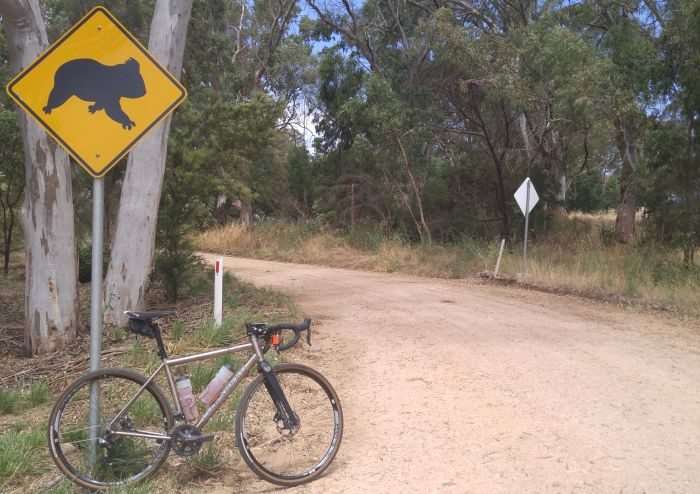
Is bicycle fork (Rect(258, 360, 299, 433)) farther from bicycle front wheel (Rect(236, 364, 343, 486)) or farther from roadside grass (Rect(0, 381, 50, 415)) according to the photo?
roadside grass (Rect(0, 381, 50, 415))

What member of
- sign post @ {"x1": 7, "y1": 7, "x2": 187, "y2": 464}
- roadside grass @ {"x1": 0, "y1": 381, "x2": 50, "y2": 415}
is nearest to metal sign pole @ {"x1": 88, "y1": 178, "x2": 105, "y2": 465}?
sign post @ {"x1": 7, "y1": 7, "x2": 187, "y2": 464}

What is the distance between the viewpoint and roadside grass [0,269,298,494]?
418cm

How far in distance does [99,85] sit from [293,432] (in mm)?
2607

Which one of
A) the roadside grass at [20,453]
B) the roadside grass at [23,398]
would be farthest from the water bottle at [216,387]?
the roadside grass at [23,398]

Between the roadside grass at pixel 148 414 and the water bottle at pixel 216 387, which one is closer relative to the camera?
the roadside grass at pixel 148 414

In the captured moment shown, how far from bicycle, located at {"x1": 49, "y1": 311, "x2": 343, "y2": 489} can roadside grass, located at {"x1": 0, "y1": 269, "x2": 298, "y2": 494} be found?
15 cm

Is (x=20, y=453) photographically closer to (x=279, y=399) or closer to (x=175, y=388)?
(x=175, y=388)

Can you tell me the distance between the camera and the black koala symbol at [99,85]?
4137 millimetres

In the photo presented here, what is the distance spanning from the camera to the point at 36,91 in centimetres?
410

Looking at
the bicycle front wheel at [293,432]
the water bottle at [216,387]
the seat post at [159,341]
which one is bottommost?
the bicycle front wheel at [293,432]

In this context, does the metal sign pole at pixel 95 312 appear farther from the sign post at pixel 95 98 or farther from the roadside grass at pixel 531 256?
the roadside grass at pixel 531 256

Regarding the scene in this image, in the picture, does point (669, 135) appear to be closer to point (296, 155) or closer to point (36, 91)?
point (36, 91)

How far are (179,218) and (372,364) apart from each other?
196 inches

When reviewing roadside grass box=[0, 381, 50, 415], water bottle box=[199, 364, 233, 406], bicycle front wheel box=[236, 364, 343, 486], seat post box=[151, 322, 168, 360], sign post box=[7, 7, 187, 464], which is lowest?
roadside grass box=[0, 381, 50, 415]
